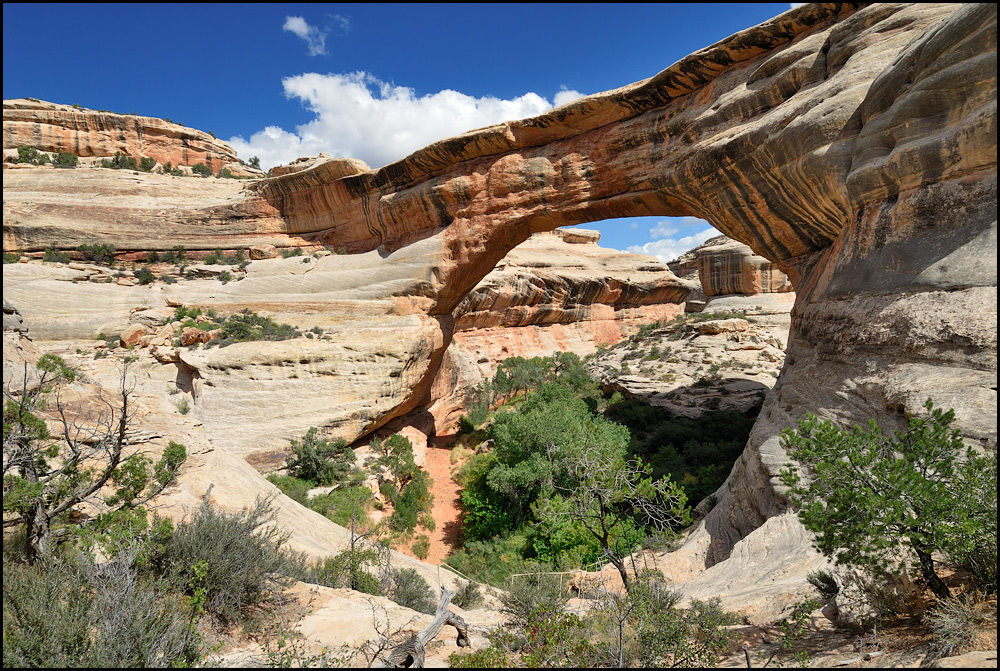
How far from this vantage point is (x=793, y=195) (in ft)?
31.5

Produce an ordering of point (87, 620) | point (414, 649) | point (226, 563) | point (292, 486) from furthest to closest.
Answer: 1. point (292, 486)
2. point (226, 563)
3. point (414, 649)
4. point (87, 620)

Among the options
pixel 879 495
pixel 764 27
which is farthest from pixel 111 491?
pixel 764 27

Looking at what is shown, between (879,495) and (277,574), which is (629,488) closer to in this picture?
(879,495)

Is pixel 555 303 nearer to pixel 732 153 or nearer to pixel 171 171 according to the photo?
pixel 732 153

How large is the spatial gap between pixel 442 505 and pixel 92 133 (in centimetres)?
2394

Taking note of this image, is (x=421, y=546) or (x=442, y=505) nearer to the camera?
(x=421, y=546)

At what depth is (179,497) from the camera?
6367 mm

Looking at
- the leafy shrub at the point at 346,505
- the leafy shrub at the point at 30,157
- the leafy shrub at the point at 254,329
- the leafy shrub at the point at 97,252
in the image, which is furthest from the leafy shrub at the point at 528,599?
the leafy shrub at the point at 30,157

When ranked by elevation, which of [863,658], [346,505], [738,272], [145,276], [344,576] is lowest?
[346,505]

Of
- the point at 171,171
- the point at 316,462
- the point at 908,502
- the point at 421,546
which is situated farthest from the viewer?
the point at 171,171

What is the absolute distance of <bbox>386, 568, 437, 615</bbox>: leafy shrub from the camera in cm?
615

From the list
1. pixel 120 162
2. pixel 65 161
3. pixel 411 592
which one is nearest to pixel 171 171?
pixel 120 162

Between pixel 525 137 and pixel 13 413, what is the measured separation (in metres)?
13.1

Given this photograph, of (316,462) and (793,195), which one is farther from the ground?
(793,195)
